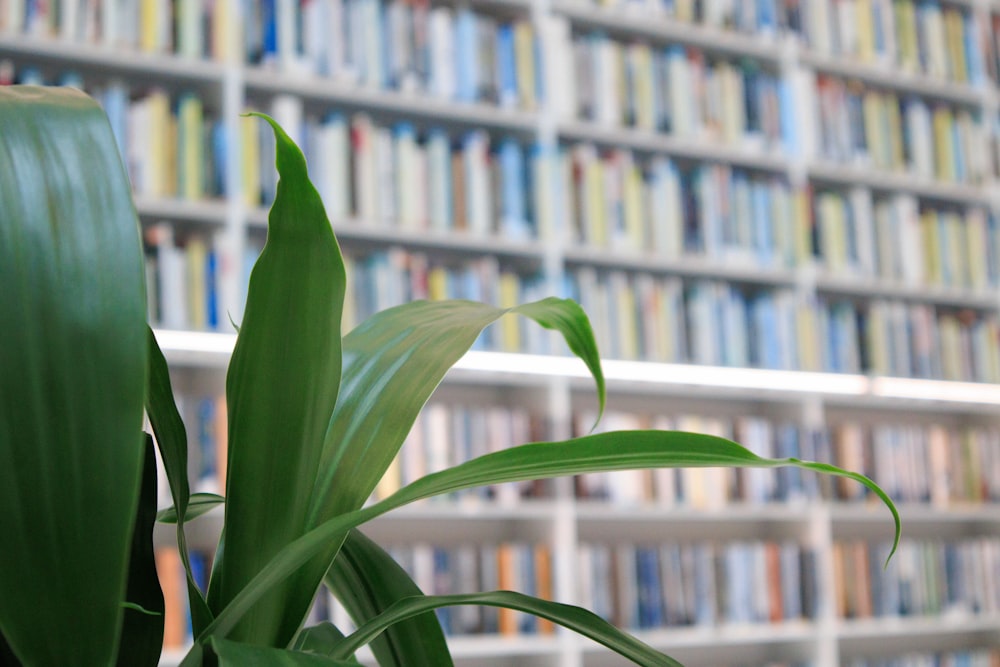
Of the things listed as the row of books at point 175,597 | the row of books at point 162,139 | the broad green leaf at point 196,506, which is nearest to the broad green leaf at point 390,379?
the broad green leaf at point 196,506

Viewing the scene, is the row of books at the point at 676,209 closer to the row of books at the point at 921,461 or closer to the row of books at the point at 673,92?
the row of books at the point at 673,92

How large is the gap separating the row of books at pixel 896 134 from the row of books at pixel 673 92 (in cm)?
18

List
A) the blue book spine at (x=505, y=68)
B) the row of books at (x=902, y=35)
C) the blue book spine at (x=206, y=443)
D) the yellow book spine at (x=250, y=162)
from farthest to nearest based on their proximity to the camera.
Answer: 1. the row of books at (x=902, y=35)
2. the blue book spine at (x=505, y=68)
3. the yellow book spine at (x=250, y=162)
4. the blue book spine at (x=206, y=443)

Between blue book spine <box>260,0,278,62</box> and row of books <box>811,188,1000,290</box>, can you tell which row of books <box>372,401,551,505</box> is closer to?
blue book spine <box>260,0,278,62</box>

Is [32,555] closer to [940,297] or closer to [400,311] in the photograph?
[400,311]

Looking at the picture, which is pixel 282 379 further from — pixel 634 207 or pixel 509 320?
pixel 634 207

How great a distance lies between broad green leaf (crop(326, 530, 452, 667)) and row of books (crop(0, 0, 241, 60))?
196cm

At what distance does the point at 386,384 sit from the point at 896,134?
296 centimetres

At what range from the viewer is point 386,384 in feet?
1.47

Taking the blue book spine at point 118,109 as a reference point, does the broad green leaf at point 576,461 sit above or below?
below

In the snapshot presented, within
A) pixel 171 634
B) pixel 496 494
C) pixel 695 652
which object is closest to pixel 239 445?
pixel 171 634

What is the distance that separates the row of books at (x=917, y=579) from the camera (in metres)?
2.79

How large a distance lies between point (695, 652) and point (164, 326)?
1530mm

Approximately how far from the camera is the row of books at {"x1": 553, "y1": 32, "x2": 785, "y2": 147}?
2.68 metres
